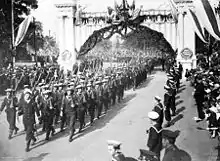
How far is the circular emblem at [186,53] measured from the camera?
1146cm

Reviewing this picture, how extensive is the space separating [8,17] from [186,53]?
19.7 ft

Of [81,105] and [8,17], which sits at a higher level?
[8,17]

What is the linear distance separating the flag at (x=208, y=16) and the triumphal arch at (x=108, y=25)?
490 centimetres

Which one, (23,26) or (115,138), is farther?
(23,26)

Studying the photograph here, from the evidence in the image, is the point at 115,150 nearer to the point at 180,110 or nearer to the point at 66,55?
the point at 180,110

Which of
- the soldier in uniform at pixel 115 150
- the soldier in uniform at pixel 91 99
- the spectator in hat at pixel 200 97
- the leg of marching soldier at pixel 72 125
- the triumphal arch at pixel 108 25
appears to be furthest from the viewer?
the triumphal arch at pixel 108 25

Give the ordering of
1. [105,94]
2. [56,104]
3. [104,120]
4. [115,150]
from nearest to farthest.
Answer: [115,150] → [104,120] → [56,104] → [105,94]

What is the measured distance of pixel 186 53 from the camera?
1154cm

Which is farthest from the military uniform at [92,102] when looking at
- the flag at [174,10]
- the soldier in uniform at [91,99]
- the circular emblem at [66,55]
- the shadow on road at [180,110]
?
the circular emblem at [66,55]

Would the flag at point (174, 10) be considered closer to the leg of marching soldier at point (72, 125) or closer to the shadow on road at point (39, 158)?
the leg of marching soldier at point (72, 125)

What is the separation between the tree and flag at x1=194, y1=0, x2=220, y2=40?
9.73 feet

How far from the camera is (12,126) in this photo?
616 cm

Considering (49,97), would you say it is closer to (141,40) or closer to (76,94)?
(76,94)

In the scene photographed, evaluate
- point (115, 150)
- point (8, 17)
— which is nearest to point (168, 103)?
point (115, 150)
